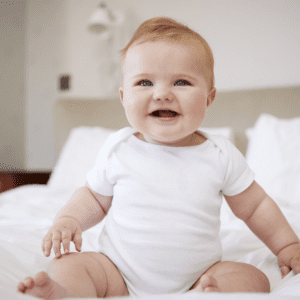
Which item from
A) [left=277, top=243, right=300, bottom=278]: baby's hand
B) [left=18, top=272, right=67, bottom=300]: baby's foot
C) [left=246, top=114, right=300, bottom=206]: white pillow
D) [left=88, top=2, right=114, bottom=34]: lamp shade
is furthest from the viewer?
[left=88, top=2, right=114, bottom=34]: lamp shade

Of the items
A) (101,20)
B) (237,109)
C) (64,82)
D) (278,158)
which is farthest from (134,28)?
(278,158)

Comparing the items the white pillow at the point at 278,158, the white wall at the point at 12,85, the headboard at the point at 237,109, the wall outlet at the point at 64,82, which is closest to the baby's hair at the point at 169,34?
the white pillow at the point at 278,158

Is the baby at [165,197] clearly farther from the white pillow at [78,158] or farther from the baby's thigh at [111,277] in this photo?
the white pillow at [78,158]

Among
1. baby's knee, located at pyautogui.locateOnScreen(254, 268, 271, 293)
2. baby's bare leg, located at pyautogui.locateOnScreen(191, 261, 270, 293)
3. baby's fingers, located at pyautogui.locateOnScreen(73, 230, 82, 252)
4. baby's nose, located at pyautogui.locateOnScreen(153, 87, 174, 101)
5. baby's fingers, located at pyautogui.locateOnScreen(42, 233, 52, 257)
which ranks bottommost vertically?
baby's knee, located at pyautogui.locateOnScreen(254, 268, 271, 293)

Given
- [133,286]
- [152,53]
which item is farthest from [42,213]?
[152,53]

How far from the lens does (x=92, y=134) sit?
1751mm

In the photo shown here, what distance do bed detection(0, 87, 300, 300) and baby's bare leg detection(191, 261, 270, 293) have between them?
0.11 feet

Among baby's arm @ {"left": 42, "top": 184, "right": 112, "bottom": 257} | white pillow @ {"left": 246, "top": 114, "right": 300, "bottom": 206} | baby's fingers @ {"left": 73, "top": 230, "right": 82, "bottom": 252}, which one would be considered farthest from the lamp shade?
baby's fingers @ {"left": 73, "top": 230, "right": 82, "bottom": 252}

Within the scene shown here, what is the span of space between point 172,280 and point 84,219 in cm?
20

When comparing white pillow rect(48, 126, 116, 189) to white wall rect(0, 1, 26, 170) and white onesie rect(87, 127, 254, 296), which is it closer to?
white onesie rect(87, 127, 254, 296)

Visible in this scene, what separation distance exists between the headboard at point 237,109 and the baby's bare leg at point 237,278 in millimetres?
1248

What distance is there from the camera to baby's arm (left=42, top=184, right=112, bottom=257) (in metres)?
0.47

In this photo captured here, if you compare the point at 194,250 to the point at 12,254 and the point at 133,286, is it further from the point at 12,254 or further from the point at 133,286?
the point at 12,254

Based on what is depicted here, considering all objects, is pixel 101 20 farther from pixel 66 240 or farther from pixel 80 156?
pixel 66 240
